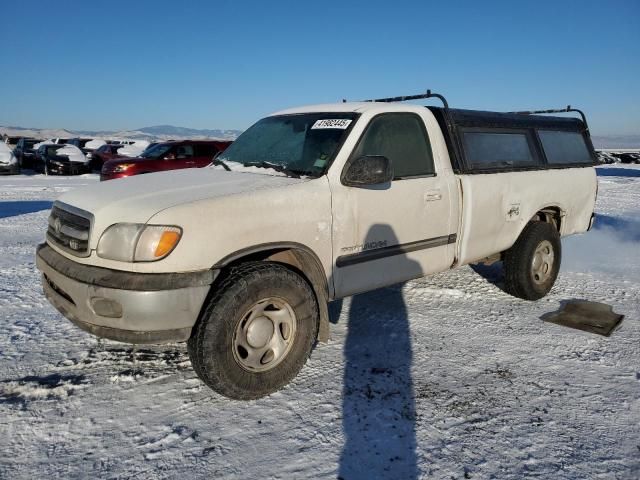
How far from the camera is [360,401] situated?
9.67ft

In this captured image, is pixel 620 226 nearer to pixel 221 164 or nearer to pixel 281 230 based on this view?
pixel 221 164

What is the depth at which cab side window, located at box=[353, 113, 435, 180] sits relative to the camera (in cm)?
354

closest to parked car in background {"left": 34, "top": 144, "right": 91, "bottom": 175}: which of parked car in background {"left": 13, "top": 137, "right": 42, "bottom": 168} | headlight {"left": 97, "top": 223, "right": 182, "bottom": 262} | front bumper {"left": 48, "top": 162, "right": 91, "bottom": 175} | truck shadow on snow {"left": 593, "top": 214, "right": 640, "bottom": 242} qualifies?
front bumper {"left": 48, "top": 162, "right": 91, "bottom": 175}

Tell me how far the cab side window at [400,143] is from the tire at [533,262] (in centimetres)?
160

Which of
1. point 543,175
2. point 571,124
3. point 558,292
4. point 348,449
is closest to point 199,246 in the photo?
point 348,449

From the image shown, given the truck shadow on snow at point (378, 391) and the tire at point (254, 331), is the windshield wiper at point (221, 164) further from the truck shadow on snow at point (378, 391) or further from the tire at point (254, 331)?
the truck shadow on snow at point (378, 391)

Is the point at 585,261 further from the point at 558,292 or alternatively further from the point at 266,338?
the point at 266,338

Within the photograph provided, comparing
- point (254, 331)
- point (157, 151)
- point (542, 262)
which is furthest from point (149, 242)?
point (157, 151)

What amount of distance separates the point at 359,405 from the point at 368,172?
1.53m

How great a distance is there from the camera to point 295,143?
3.70 meters

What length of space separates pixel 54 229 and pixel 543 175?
4.53m

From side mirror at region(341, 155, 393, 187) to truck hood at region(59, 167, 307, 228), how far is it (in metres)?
0.34

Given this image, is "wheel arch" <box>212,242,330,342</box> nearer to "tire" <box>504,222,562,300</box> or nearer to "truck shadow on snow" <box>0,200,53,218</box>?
"tire" <box>504,222,562,300</box>

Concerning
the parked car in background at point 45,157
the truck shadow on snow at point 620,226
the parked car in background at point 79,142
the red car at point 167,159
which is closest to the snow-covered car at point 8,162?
the parked car in background at point 45,157
